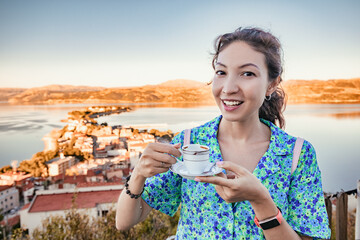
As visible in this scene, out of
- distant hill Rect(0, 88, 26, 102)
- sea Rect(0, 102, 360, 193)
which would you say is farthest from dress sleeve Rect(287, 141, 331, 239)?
distant hill Rect(0, 88, 26, 102)

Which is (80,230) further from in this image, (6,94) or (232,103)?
(6,94)

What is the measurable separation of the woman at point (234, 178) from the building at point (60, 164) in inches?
555

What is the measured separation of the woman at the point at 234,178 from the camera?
0.85 meters

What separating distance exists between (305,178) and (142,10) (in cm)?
1270

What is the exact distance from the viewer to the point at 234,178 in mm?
798

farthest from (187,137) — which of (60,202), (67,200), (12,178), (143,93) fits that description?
(12,178)

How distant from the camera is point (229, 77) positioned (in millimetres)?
874

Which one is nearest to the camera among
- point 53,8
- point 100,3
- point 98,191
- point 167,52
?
point 98,191

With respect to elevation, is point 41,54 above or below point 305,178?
above

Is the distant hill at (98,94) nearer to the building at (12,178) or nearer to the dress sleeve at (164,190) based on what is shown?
the building at (12,178)

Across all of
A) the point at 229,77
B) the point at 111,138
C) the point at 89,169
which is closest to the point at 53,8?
the point at 111,138

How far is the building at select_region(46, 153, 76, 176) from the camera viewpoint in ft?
43.4

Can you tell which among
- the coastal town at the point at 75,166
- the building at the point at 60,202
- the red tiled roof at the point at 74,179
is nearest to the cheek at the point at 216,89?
the building at the point at 60,202

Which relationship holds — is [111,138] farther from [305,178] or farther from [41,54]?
[305,178]
